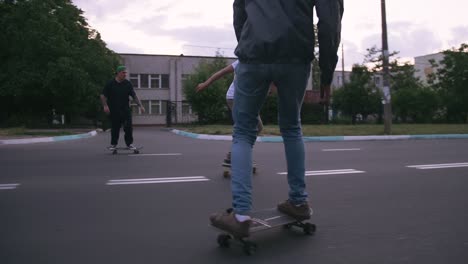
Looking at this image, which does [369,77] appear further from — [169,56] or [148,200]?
[148,200]

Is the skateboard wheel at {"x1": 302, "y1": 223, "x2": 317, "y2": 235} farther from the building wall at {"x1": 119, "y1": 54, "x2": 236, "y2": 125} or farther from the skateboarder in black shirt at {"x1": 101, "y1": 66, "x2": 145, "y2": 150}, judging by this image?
the building wall at {"x1": 119, "y1": 54, "x2": 236, "y2": 125}

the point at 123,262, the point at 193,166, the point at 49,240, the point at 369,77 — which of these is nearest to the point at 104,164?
the point at 193,166

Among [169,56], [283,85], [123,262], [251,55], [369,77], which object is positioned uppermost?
[169,56]

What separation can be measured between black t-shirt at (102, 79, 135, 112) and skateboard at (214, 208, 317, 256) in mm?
6725

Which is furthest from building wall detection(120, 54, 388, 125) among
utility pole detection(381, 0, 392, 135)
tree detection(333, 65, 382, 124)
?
utility pole detection(381, 0, 392, 135)

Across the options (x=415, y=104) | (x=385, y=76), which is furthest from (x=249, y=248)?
(x=415, y=104)

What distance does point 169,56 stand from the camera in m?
46.3

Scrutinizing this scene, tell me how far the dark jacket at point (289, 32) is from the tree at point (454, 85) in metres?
35.9

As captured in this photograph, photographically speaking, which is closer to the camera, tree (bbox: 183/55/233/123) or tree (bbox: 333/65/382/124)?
tree (bbox: 183/55/233/123)

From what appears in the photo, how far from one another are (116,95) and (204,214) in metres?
6.15

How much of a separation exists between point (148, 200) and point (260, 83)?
6.56 feet

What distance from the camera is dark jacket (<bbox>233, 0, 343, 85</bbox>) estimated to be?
8.49ft

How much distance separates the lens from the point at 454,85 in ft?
119

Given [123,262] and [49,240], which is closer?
[123,262]
